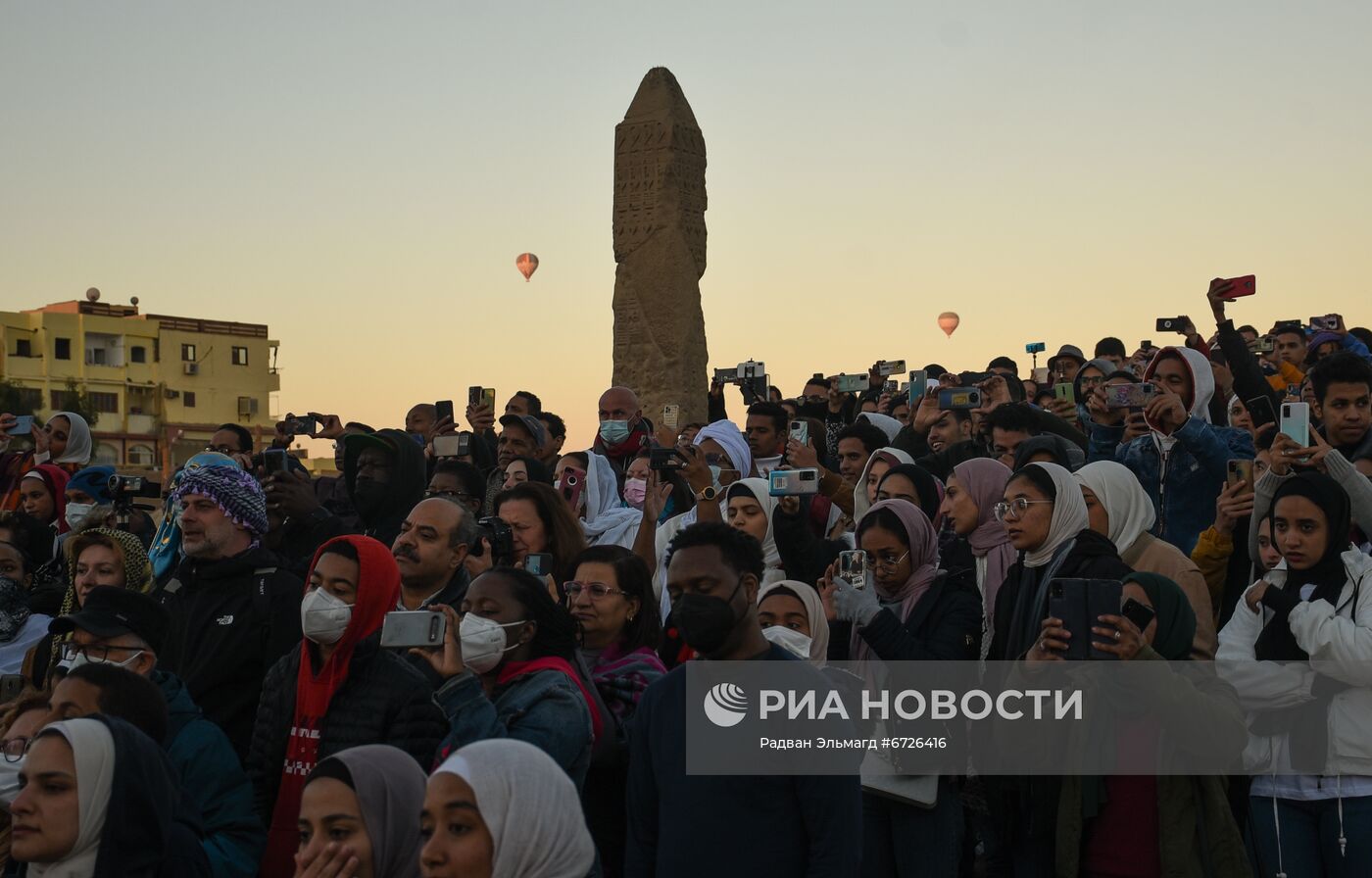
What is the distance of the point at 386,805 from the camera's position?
144 inches

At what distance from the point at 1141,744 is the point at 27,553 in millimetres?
5214

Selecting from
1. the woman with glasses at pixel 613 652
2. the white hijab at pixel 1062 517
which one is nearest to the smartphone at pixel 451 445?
the woman with glasses at pixel 613 652

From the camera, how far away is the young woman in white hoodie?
4.98m

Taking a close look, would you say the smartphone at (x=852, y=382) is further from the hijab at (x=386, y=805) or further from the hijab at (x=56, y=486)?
the hijab at (x=386, y=805)

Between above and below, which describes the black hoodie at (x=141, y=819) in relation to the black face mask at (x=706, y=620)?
below

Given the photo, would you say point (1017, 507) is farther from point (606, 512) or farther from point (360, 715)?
point (606, 512)

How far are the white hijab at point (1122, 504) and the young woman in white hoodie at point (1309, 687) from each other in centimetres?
55

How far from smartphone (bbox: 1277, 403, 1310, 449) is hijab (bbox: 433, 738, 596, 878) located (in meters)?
3.31

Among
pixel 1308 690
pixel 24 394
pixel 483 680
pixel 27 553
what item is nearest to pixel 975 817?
pixel 1308 690

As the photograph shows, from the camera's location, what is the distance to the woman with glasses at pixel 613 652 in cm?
464

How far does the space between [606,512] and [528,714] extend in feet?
12.6

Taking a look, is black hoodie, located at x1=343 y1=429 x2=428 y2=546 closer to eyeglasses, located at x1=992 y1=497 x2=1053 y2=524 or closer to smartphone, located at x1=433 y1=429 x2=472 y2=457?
smartphone, located at x1=433 y1=429 x2=472 y2=457

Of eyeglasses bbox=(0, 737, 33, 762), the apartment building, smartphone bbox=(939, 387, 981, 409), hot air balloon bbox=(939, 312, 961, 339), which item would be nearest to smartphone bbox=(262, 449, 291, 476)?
eyeglasses bbox=(0, 737, 33, 762)

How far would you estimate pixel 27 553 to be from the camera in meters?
7.42
